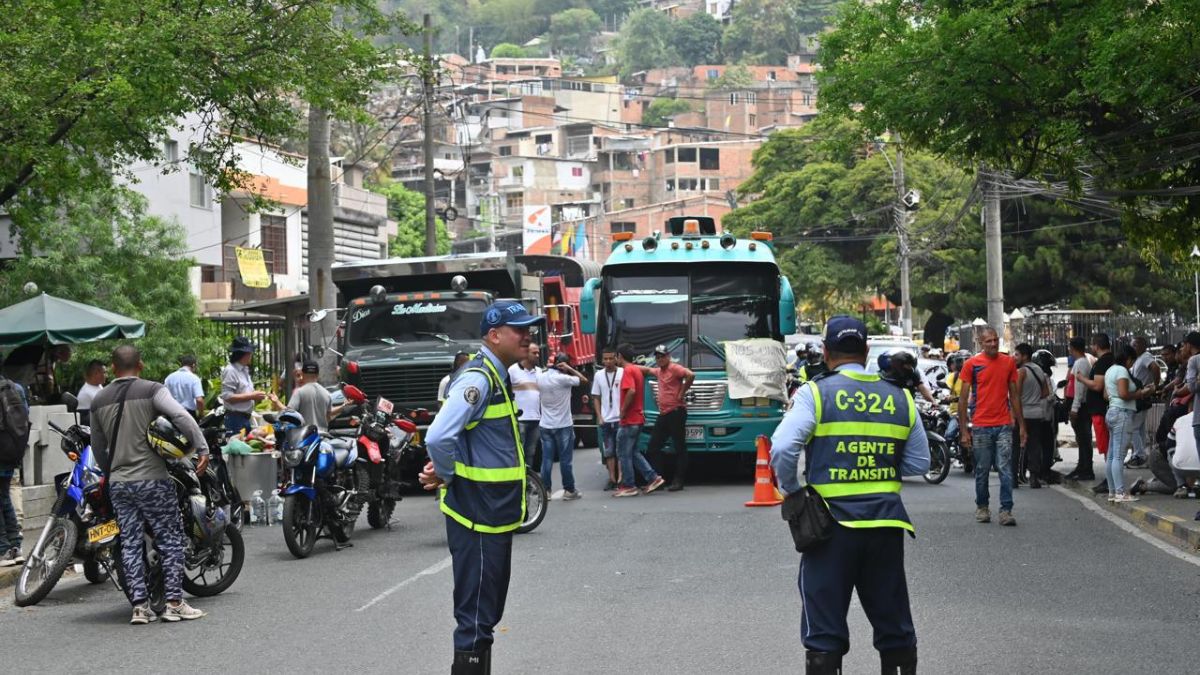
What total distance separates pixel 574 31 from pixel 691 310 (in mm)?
165509

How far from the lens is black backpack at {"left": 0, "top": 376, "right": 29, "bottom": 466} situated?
1238 cm

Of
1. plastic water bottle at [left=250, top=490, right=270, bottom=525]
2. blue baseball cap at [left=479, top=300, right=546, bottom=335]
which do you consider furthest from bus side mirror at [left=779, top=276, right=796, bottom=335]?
blue baseball cap at [left=479, top=300, right=546, bottom=335]

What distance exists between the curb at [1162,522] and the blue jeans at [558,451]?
6155 mm

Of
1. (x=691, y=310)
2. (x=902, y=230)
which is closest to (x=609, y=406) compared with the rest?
(x=691, y=310)

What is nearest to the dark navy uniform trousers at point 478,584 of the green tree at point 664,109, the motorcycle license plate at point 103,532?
the motorcycle license plate at point 103,532

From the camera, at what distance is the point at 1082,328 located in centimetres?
3784

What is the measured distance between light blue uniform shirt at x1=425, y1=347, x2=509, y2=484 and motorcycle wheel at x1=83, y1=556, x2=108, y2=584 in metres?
5.69

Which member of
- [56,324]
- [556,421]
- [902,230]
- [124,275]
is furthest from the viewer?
[902,230]

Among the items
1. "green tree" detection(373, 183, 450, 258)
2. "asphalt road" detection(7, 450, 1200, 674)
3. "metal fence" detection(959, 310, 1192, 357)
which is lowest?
"asphalt road" detection(7, 450, 1200, 674)

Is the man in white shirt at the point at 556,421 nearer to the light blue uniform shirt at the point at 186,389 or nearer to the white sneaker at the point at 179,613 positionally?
the light blue uniform shirt at the point at 186,389

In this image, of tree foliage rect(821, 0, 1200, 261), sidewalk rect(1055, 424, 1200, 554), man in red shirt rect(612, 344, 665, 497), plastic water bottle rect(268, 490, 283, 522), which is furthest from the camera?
man in red shirt rect(612, 344, 665, 497)

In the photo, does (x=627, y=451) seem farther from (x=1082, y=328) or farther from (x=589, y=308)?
(x=1082, y=328)

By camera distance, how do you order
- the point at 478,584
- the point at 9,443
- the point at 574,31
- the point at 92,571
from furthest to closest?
the point at 574,31, the point at 9,443, the point at 92,571, the point at 478,584

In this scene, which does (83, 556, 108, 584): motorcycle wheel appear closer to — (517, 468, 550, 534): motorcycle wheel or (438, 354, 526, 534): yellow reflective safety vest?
(517, 468, 550, 534): motorcycle wheel
